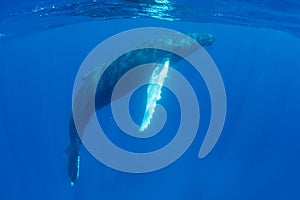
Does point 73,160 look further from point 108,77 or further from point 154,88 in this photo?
point 154,88

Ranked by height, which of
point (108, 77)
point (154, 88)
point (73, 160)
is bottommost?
point (73, 160)

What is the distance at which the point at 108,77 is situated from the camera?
11.1 m

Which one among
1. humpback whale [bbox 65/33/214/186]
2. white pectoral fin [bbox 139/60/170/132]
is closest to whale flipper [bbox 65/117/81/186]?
humpback whale [bbox 65/33/214/186]

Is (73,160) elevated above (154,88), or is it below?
below

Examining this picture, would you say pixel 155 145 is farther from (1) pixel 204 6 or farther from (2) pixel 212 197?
(1) pixel 204 6

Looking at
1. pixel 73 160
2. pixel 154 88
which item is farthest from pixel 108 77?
pixel 73 160

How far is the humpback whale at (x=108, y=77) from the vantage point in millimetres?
10633

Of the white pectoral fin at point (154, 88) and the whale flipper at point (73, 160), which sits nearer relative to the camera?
the whale flipper at point (73, 160)

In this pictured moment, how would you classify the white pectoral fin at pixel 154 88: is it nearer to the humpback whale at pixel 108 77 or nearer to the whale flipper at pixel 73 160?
the humpback whale at pixel 108 77

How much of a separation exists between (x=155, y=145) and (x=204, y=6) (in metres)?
6.87

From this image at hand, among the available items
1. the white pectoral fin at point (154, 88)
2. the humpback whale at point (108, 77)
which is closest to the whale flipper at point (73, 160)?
the humpback whale at point (108, 77)

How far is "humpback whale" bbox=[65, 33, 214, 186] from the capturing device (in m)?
10.6

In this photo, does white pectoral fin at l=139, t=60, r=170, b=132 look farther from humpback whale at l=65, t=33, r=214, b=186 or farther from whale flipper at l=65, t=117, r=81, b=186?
whale flipper at l=65, t=117, r=81, b=186

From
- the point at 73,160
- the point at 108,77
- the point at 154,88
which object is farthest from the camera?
the point at 154,88
